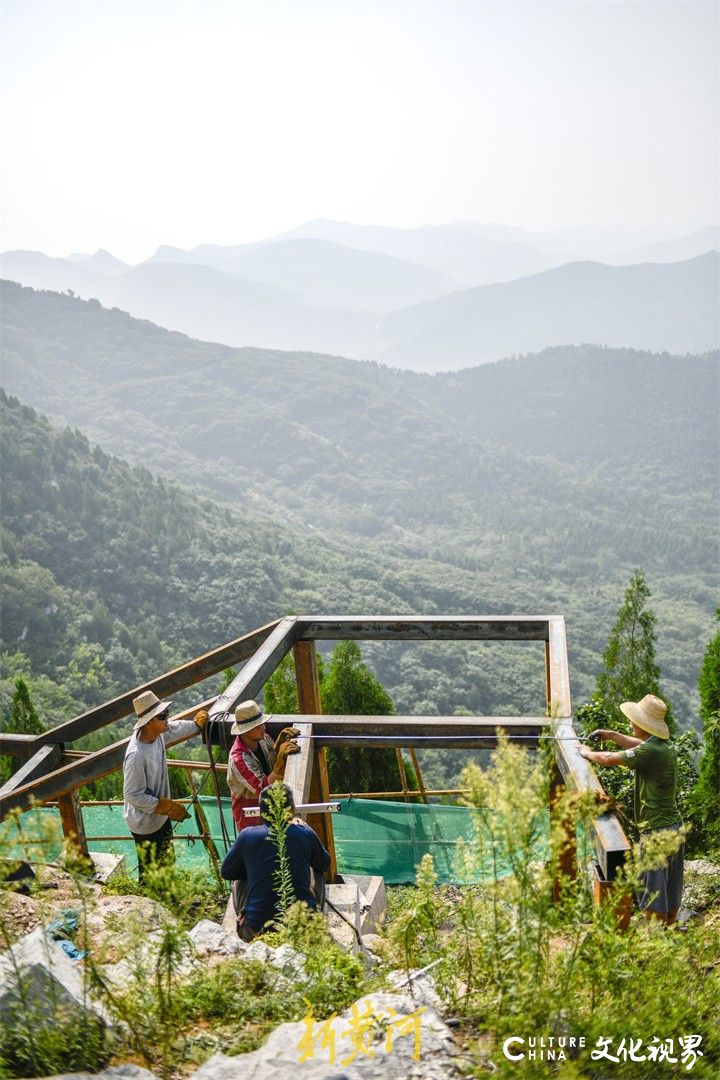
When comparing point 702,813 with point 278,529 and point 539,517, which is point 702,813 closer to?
point 278,529

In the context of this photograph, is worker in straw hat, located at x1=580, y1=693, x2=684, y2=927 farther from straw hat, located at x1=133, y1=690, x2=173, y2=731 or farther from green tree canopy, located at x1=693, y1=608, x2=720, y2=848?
green tree canopy, located at x1=693, y1=608, x2=720, y2=848

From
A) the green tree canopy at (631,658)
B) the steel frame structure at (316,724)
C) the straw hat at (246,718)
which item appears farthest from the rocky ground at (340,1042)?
the green tree canopy at (631,658)

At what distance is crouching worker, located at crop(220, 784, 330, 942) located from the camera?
10.6ft

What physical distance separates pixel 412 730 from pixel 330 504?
152 metres

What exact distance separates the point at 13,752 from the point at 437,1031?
15.3 ft

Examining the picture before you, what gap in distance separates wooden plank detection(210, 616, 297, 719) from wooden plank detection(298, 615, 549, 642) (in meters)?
0.17

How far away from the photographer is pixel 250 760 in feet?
13.6

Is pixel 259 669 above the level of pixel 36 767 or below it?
above

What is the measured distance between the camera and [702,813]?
837 centimetres

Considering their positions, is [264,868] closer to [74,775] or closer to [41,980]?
[41,980]

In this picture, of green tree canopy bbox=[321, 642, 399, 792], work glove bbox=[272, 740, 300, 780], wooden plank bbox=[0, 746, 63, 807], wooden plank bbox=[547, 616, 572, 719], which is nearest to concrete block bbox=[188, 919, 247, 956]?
work glove bbox=[272, 740, 300, 780]

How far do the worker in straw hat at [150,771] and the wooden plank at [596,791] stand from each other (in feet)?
6.24

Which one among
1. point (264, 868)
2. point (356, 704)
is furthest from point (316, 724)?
point (356, 704)

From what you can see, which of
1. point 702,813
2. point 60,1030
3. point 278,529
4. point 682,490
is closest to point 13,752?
point 60,1030
